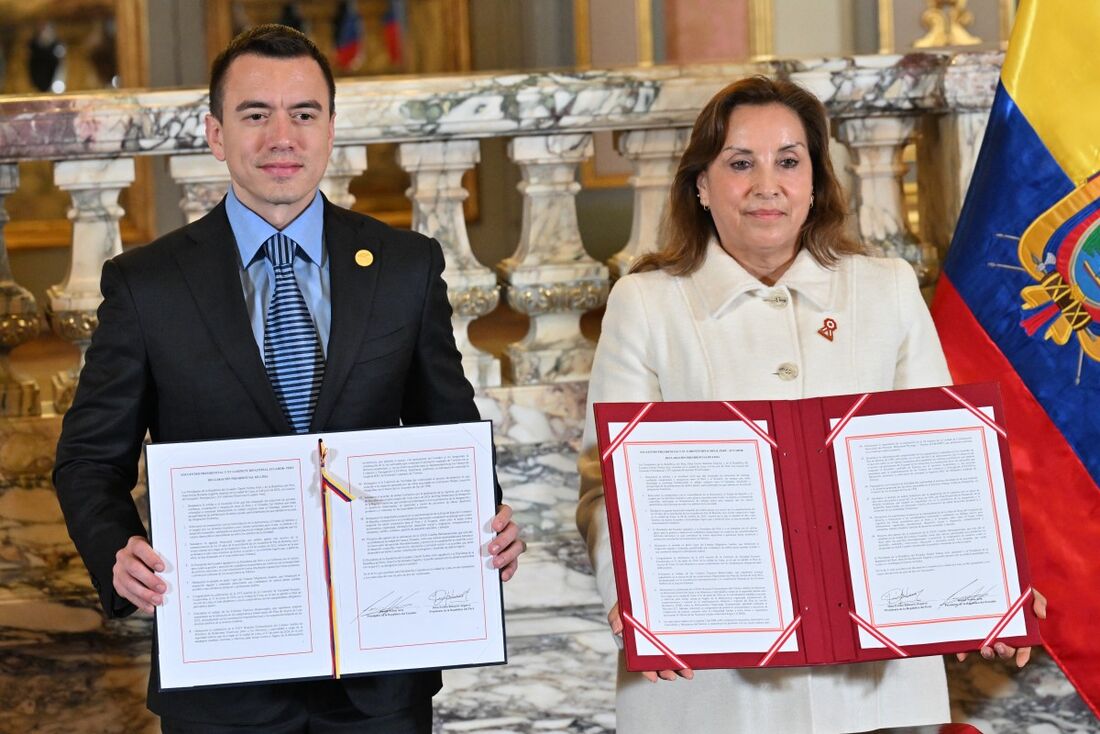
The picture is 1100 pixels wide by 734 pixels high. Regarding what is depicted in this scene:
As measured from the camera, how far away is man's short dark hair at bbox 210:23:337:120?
2.23 metres

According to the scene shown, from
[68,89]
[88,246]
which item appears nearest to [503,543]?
[88,246]

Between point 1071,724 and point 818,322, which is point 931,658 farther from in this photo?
point 1071,724

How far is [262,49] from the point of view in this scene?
223 cm

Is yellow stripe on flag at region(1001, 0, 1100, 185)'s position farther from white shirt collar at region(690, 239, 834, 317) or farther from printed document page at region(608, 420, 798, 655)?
printed document page at region(608, 420, 798, 655)

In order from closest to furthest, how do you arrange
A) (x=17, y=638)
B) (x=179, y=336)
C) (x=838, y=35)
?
(x=179, y=336), (x=17, y=638), (x=838, y=35)

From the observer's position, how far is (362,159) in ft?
10.6

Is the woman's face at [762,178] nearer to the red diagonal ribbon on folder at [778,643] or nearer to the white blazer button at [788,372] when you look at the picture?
the white blazer button at [788,372]

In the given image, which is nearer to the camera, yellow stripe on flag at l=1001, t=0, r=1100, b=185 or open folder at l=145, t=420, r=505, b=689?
open folder at l=145, t=420, r=505, b=689

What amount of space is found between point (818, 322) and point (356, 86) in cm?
116

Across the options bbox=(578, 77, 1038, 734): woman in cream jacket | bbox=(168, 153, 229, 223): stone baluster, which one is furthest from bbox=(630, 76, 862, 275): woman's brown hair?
bbox=(168, 153, 229, 223): stone baluster

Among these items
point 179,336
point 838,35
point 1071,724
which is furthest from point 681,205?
point 838,35

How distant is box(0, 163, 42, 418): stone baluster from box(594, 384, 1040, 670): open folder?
164cm

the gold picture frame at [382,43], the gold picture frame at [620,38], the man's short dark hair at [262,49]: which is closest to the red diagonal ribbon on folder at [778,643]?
the man's short dark hair at [262,49]

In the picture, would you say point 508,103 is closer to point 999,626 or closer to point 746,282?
point 746,282
